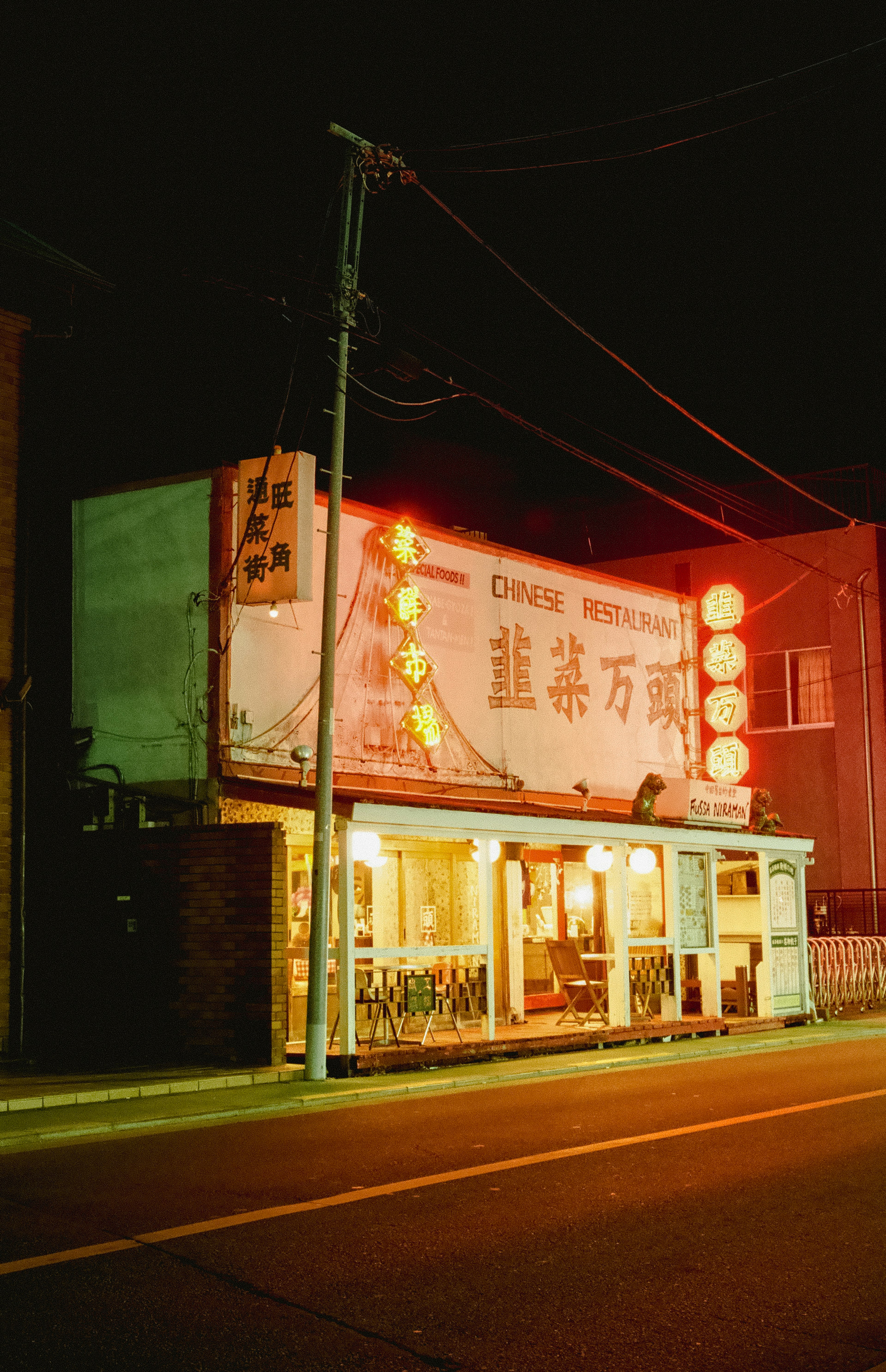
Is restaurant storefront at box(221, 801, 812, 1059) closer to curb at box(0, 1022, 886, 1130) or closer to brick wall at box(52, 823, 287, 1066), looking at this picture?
brick wall at box(52, 823, 287, 1066)

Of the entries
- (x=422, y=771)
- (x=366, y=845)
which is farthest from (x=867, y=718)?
(x=366, y=845)

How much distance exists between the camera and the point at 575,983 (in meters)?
18.5

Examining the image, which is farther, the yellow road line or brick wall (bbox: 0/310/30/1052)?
brick wall (bbox: 0/310/30/1052)

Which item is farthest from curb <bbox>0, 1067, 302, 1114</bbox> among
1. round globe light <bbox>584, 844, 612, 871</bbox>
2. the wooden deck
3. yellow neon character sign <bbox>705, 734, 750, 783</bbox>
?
yellow neon character sign <bbox>705, 734, 750, 783</bbox>

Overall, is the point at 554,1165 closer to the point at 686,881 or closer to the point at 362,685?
the point at 362,685

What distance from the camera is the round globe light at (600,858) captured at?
62.8ft

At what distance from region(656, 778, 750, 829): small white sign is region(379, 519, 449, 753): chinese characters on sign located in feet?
Answer: 12.6

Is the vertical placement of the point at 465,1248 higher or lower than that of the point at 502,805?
lower

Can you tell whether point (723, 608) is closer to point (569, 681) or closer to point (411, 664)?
point (569, 681)

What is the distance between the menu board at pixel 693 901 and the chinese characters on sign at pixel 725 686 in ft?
12.0

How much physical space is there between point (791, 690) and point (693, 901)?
13180mm

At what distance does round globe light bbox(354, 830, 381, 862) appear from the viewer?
50.9 ft

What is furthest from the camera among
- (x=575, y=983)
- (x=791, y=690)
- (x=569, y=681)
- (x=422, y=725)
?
(x=791, y=690)

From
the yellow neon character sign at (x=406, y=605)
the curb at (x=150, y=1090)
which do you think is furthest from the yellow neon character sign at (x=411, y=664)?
the curb at (x=150, y=1090)
